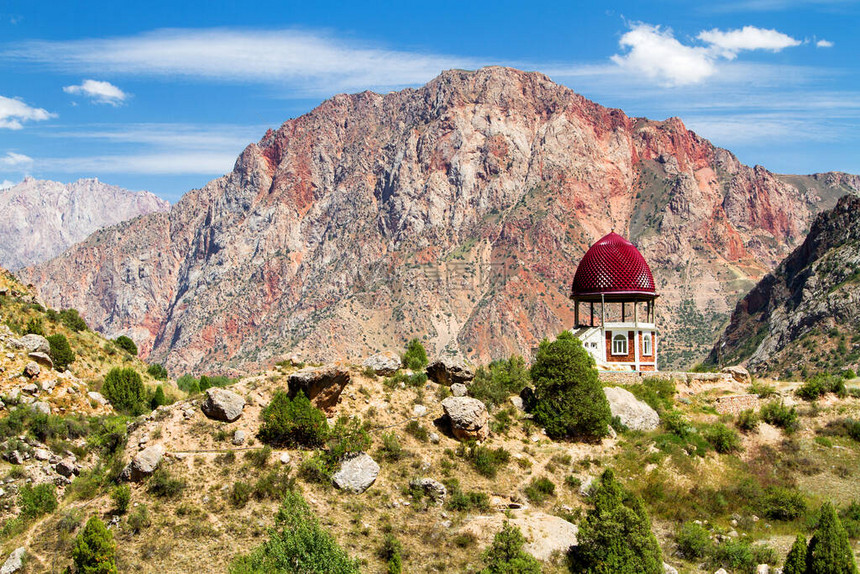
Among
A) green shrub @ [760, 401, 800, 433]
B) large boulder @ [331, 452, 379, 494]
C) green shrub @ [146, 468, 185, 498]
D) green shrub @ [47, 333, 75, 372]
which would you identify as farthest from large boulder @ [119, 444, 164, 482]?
green shrub @ [760, 401, 800, 433]

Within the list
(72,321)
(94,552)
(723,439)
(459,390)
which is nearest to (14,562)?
(94,552)

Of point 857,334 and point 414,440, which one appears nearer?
point 414,440

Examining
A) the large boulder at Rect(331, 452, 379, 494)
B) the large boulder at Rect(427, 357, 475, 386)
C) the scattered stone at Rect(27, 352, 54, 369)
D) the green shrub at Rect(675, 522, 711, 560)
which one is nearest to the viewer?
the green shrub at Rect(675, 522, 711, 560)

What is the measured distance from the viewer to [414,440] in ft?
105

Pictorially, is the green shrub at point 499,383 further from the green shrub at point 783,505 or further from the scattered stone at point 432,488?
the green shrub at point 783,505

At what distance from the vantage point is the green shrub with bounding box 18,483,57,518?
1057 inches

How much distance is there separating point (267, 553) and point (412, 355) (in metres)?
20.1

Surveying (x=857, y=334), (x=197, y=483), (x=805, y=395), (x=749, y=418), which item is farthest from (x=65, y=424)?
(x=857, y=334)

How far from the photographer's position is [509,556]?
2292 centimetres

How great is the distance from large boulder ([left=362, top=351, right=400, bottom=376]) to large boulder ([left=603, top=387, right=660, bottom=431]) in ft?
38.4

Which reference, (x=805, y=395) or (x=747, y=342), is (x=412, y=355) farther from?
(x=747, y=342)

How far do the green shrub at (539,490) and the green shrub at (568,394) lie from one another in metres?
4.89

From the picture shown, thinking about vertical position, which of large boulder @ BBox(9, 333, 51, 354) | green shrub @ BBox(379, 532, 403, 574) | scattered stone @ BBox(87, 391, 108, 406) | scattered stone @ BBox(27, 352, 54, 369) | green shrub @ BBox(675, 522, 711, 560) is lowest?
green shrub @ BBox(675, 522, 711, 560)

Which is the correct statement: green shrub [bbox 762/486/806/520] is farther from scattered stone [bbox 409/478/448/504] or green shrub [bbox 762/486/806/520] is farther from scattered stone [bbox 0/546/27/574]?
scattered stone [bbox 0/546/27/574]
